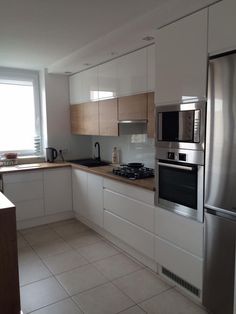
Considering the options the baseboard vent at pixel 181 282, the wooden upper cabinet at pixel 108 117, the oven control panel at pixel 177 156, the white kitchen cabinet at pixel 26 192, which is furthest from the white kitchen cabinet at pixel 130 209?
the white kitchen cabinet at pixel 26 192

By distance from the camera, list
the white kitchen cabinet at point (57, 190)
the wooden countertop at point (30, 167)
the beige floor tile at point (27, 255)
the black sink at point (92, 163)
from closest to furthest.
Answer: the beige floor tile at point (27, 255) < the wooden countertop at point (30, 167) < the white kitchen cabinet at point (57, 190) < the black sink at point (92, 163)

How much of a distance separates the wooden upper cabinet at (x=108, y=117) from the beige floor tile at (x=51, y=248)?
149cm

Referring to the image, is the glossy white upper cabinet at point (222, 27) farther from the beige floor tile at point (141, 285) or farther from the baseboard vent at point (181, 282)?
the beige floor tile at point (141, 285)

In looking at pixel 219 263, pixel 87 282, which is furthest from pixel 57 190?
pixel 219 263

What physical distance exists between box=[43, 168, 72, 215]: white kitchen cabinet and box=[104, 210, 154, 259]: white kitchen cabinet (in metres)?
1.00

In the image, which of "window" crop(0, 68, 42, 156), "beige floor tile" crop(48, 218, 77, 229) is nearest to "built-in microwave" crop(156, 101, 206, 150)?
"beige floor tile" crop(48, 218, 77, 229)

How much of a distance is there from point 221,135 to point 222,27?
0.70 metres

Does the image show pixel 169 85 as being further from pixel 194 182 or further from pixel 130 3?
pixel 194 182

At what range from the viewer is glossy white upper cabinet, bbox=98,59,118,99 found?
325 cm

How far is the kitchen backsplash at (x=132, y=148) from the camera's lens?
336 centimetres

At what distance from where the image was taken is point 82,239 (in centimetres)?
341

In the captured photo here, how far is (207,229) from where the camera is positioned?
196 centimetres

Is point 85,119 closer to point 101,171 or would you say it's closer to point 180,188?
point 101,171

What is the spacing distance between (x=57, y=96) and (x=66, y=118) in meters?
0.38
